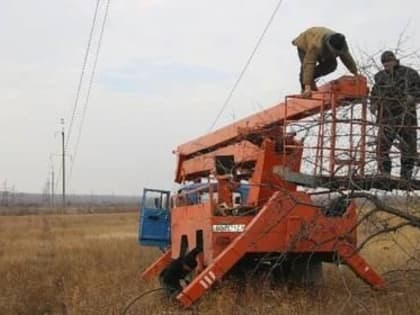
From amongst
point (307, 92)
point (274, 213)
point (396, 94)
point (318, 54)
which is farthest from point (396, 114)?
point (274, 213)

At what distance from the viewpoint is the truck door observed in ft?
56.2

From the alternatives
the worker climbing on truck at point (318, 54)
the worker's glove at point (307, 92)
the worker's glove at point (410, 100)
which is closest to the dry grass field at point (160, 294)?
the worker's glove at point (410, 100)

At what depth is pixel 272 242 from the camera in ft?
36.0

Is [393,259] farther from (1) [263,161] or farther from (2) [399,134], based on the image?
(2) [399,134]

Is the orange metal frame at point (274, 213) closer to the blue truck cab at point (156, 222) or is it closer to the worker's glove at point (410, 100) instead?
the worker's glove at point (410, 100)

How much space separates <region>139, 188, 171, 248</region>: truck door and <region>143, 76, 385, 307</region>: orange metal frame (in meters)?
4.24

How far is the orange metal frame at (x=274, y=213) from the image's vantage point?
1046 centimetres

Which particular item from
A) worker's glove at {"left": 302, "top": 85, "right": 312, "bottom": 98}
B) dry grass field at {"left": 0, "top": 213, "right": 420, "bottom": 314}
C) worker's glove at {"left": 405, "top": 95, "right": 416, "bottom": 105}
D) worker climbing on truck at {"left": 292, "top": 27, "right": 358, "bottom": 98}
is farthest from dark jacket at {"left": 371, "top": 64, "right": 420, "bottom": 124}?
dry grass field at {"left": 0, "top": 213, "right": 420, "bottom": 314}

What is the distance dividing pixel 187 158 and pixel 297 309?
6360mm

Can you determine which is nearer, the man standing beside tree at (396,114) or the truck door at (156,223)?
the man standing beside tree at (396,114)

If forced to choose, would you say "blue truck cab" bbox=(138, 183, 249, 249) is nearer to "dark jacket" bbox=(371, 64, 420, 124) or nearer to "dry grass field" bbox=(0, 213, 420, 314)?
"dry grass field" bbox=(0, 213, 420, 314)

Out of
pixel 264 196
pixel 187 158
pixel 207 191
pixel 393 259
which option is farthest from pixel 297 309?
pixel 393 259

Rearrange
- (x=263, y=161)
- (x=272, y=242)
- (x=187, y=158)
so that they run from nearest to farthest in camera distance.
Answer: (x=272, y=242), (x=263, y=161), (x=187, y=158)

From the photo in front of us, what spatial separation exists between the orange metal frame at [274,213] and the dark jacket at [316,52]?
31 centimetres
